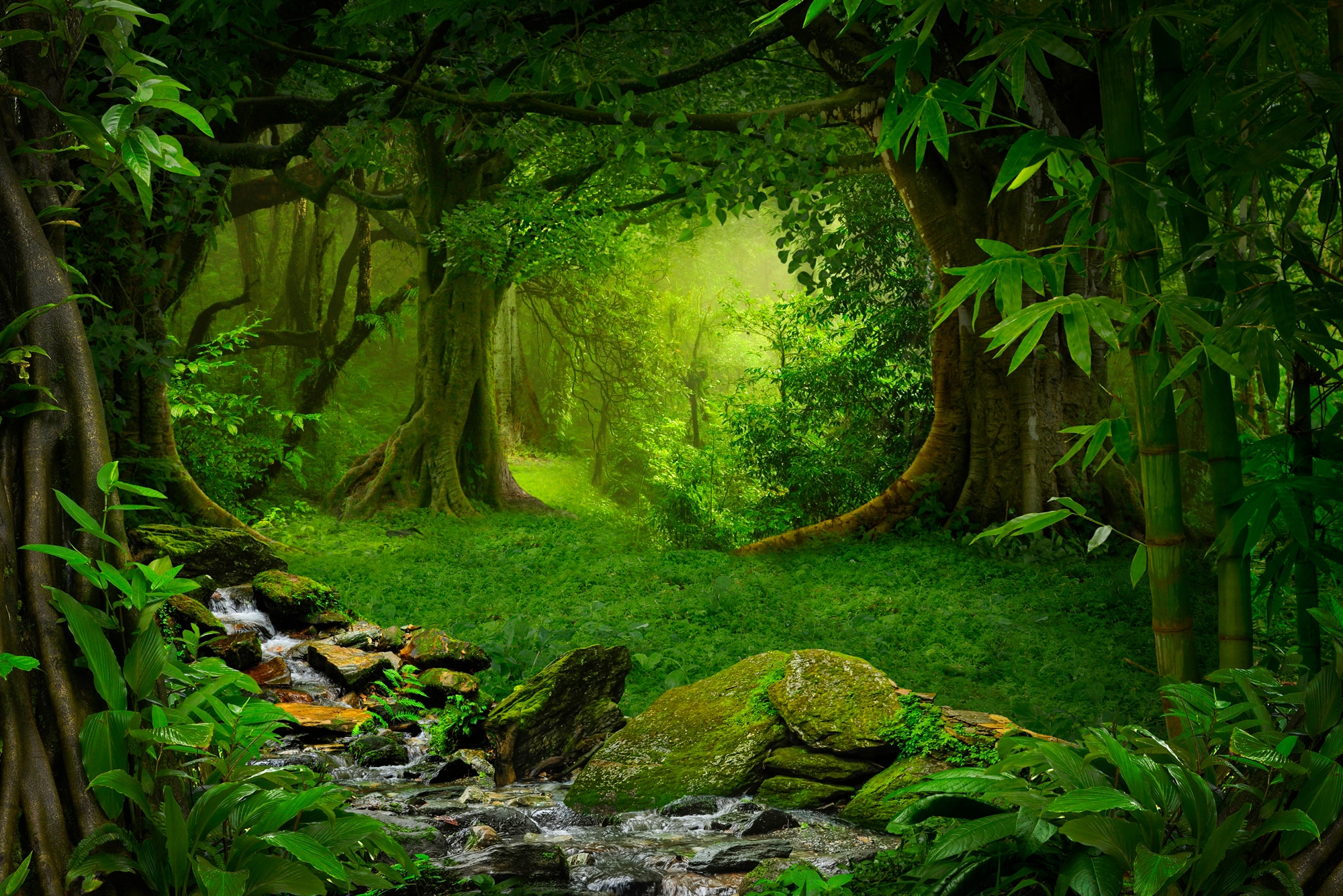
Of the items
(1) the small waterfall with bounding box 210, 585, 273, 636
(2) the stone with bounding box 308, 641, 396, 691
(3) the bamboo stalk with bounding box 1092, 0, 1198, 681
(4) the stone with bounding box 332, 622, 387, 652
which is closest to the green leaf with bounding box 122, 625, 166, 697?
(3) the bamboo stalk with bounding box 1092, 0, 1198, 681

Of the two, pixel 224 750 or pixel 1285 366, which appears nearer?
pixel 1285 366

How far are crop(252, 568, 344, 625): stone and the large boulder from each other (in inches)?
17.1

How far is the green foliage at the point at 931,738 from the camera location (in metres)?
4.41

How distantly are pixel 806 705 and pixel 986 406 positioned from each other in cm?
586

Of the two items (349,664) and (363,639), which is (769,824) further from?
(363,639)

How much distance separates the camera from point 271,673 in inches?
281

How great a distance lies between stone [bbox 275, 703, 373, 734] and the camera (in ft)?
19.8

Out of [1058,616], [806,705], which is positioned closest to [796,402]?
[1058,616]

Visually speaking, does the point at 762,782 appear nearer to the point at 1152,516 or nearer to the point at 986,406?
the point at 1152,516

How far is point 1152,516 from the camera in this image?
236 centimetres

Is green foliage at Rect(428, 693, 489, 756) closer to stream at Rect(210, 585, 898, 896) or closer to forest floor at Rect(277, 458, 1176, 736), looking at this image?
stream at Rect(210, 585, 898, 896)

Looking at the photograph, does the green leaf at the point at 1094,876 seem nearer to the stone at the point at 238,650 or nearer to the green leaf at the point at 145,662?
the green leaf at the point at 145,662

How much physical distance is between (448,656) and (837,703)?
10.5 feet

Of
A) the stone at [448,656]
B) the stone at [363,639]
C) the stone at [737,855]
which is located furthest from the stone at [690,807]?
the stone at [363,639]
